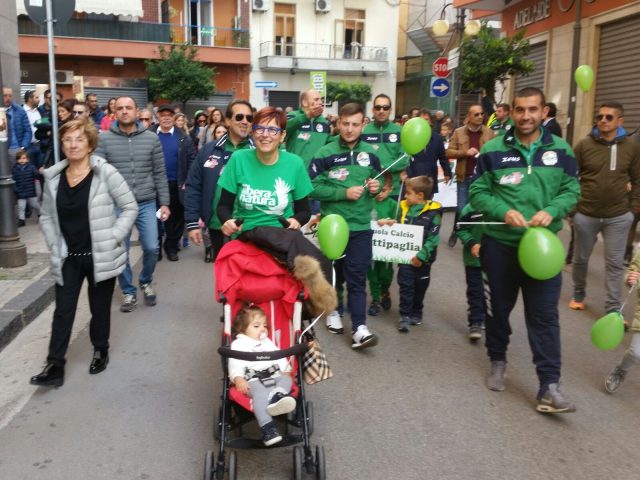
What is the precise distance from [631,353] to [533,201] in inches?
53.3

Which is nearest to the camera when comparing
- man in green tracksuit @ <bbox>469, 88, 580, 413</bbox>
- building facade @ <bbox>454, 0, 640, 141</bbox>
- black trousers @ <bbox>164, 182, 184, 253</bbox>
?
man in green tracksuit @ <bbox>469, 88, 580, 413</bbox>

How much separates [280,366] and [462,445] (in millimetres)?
1240

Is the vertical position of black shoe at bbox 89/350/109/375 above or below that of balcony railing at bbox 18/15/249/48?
below

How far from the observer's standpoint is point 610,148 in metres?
6.63

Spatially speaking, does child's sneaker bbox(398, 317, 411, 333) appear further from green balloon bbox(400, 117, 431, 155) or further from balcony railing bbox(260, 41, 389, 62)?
balcony railing bbox(260, 41, 389, 62)

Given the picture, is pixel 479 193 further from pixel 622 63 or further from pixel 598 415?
pixel 622 63

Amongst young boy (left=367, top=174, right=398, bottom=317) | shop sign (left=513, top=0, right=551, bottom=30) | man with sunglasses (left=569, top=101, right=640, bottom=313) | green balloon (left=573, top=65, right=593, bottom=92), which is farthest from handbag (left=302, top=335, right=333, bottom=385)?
shop sign (left=513, top=0, right=551, bottom=30)

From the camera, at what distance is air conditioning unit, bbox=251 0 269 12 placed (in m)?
35.4

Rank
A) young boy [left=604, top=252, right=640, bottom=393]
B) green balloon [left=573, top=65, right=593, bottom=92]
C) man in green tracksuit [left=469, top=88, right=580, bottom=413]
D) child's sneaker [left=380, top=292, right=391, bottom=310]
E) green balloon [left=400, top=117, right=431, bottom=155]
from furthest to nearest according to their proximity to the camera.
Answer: green balloon [left=573, top=65, right=593, bottom=92]
child's sneaker [left=380, top=292, right=391, bottom=310]
green balloon [left=400, top=117, right=431, bottom=155]
young boy [left=604, top=252, right=640, bottom=393]
man in green tracksuit [left=469, top=88, right=580, bottom=413]

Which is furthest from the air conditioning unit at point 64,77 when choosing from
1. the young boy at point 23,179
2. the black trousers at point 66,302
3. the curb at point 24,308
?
the black trousers at point 66,302

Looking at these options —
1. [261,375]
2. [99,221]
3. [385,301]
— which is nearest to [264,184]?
[99,221]

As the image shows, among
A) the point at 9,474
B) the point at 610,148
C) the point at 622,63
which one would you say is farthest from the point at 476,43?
the point at 9,474

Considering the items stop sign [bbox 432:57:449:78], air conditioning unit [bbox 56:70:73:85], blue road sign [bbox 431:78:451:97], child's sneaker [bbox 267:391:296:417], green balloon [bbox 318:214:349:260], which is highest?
air conditioning unit [bbox 56:70:73:85]

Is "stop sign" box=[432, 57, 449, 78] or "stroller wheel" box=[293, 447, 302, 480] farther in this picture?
"stop sign" box=[432, 57, 449, 78]
